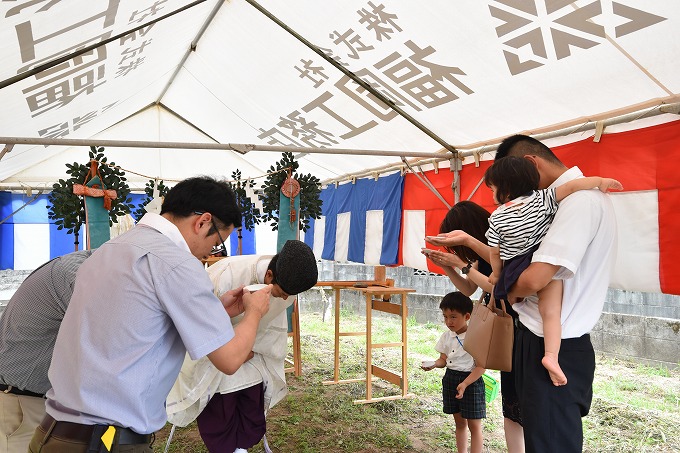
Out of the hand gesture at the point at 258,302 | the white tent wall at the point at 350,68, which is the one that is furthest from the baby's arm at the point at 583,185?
the white tent wall at the point at 350,68

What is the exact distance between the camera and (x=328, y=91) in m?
4.72

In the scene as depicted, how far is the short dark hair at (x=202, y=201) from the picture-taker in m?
1.42

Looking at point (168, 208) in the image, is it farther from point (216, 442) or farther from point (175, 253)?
point (216, 442)

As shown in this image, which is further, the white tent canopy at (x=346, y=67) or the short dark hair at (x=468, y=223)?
the white tent canopy at (x=346, y=67)

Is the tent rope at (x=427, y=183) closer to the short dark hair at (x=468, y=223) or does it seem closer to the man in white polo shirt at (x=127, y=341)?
the short dark hair at (x=468, y=223)

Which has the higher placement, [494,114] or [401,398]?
[494,114]

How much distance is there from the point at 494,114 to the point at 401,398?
247 cm

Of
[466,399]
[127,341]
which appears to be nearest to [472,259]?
[466,399]

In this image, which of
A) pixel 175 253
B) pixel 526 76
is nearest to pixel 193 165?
pixel 526 76

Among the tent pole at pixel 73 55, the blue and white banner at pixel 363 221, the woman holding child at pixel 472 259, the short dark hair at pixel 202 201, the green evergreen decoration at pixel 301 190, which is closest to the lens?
the short dark hair at pixel 202 201

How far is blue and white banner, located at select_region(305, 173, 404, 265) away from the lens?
6102 millimetres

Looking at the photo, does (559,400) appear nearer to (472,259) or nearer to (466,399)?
(472,259)

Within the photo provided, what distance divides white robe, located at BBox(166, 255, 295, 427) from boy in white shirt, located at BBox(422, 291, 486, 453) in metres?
0.98

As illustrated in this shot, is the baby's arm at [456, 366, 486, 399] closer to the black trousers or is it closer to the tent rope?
the black trousers
